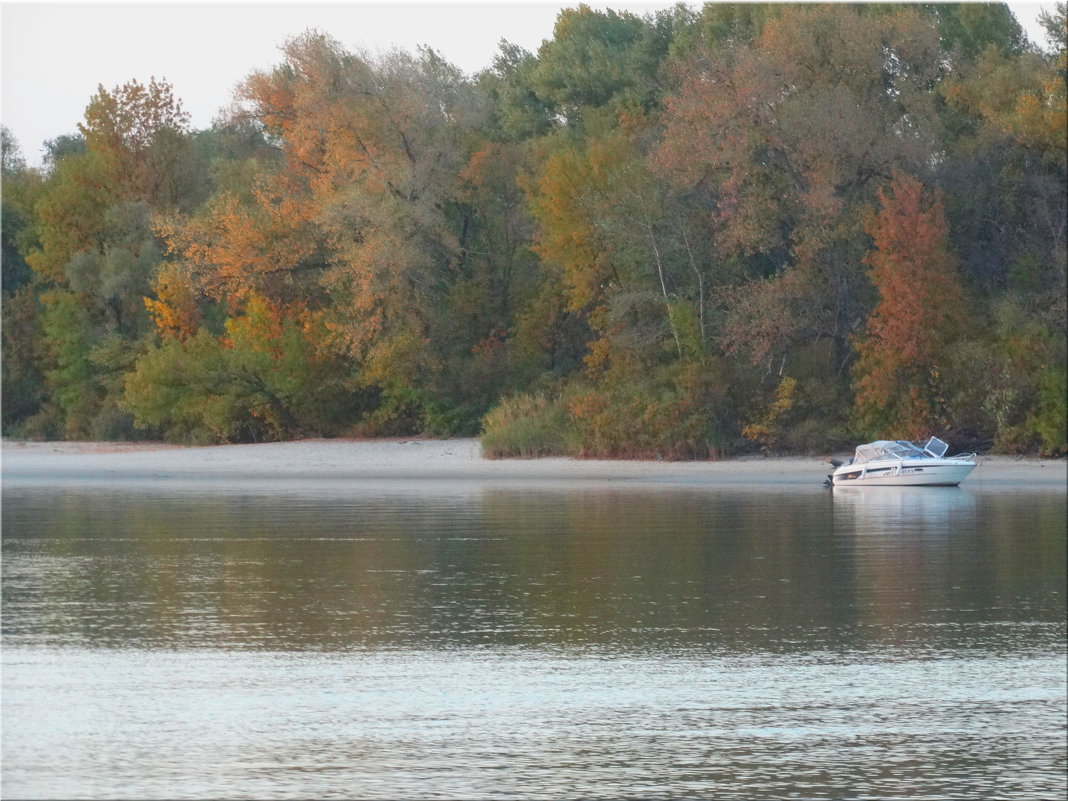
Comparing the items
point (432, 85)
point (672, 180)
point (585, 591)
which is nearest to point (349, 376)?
point (432, 85)

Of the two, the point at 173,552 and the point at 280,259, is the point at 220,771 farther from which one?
the point at 280,259

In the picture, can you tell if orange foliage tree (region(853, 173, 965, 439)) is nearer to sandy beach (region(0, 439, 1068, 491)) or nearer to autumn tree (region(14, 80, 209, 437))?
sandy beach (region(0, 439, 1068, 491))

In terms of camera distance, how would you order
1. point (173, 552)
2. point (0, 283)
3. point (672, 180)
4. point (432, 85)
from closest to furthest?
1. point (173, 552)
2. point (672, 180)
3. point (432, 85)
4. point (0, 283)

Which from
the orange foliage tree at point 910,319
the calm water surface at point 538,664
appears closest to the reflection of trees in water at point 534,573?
the calm water surface at point 538,664

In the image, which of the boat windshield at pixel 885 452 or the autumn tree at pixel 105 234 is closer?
the boat windshield at pixel 885 452

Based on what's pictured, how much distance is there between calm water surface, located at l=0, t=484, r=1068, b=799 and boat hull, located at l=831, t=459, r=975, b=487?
1035 cm

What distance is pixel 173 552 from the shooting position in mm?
21688

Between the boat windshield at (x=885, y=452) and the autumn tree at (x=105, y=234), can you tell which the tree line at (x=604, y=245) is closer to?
the autumn tree at (x=105, y=234)

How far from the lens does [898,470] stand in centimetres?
3509

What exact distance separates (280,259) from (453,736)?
1655 inches

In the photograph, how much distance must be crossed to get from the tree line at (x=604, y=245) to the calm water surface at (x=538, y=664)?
17.6 meters

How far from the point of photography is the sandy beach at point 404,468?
37.8 meters

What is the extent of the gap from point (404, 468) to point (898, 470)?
14696 mm

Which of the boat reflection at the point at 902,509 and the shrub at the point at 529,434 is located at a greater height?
the shrub at the point at 529,434
